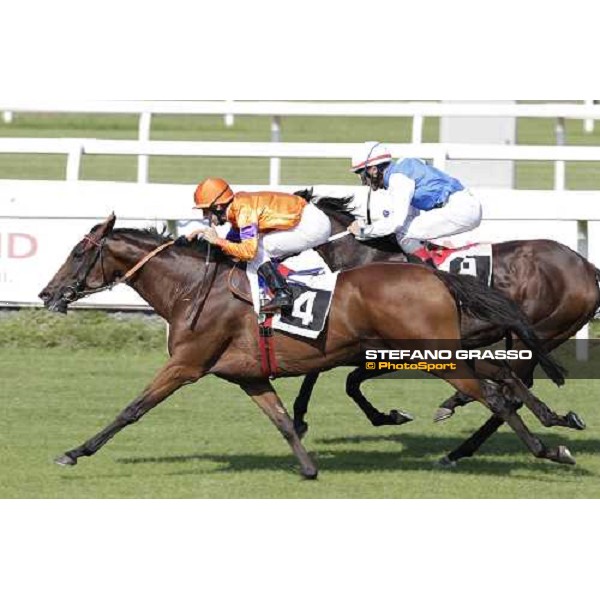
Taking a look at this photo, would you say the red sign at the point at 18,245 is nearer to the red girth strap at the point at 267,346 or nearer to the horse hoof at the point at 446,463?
the red girth strap at the point at 267,346

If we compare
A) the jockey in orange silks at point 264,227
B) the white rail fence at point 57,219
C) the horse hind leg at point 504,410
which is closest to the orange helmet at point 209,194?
the jockey in orange silks at point 264,227

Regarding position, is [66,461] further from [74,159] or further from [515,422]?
[74,159]

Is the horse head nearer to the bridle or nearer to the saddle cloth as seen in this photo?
the bridle

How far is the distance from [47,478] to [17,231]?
4351mm

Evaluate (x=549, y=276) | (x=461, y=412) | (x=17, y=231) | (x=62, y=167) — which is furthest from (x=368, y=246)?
(x=62, y=167)

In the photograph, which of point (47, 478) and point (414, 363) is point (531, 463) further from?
point (47, 478)

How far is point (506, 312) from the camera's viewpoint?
8125mm

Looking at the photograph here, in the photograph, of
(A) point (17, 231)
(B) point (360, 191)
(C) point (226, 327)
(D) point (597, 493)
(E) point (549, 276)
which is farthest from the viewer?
(A) point (17, 231)

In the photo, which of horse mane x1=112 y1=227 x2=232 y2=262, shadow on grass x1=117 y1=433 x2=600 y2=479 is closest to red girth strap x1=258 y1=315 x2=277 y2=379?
horse mane x1=112 y1=227 x2=232 y2=262

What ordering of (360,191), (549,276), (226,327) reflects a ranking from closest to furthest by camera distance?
(226,327)
(549,276)
(360,191)

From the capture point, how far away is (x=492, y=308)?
8102mm

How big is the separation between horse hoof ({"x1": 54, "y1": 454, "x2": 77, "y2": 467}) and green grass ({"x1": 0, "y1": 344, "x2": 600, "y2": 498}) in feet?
0.17

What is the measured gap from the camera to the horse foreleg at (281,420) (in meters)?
8.12

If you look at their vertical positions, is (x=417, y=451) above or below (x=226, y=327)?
below
